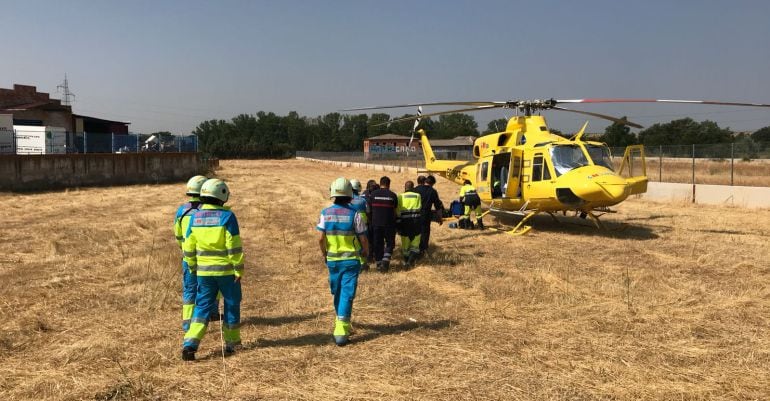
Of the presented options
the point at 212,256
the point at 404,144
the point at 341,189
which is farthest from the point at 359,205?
the point at 404,144

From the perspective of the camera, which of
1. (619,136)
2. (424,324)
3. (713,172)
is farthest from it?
(619,136)

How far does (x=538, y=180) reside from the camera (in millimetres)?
12328

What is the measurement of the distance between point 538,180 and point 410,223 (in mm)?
4552

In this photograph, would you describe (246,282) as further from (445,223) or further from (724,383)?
(445,223)

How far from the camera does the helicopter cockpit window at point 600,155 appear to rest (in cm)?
1183

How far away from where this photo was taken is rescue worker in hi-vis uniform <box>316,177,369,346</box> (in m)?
5.46

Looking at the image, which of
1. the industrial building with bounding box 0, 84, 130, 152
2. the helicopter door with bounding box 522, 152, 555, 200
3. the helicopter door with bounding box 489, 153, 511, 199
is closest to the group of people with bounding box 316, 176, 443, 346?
the helicopter door with bounding box 522, 152, 555, 200

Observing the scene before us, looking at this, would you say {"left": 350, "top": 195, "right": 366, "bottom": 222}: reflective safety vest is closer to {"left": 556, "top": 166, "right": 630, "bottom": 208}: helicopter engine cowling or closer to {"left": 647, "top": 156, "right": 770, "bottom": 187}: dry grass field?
{"left": 556, "top": 166, "right": 630, "bottom": 208}: helicopter engine cowling

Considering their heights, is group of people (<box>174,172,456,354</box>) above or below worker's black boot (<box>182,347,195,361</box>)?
above

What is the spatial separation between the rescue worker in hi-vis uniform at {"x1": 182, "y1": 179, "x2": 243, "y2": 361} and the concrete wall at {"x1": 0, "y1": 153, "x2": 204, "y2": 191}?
2221 cm

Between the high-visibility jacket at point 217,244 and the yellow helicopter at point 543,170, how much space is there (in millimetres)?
7712

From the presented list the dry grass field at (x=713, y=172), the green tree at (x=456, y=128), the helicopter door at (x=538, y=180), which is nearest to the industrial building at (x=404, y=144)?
the green tree at (x=456, y=128)

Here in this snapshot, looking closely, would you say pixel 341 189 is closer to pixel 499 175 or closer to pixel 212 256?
pixel 212 256

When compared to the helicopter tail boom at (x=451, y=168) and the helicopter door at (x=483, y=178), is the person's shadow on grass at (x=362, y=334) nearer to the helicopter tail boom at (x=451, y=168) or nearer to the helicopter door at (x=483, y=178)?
the helicopter door at (x=483, y=178)
